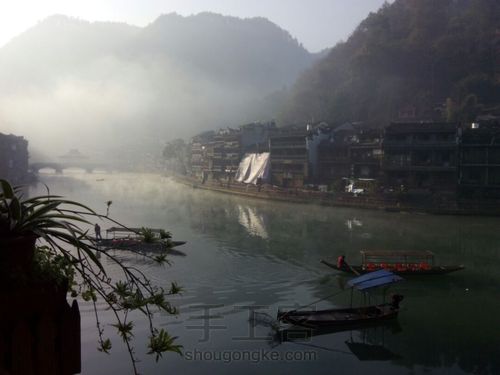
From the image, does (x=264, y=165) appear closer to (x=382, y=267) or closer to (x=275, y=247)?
(x=275, y=247)

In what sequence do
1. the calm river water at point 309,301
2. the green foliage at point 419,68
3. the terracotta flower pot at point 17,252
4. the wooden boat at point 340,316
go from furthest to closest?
the green foliage at point 419,68, the wooden boat at point 340,316, the calm river water at point 309,301, the terracotta flower pot at point 17,252

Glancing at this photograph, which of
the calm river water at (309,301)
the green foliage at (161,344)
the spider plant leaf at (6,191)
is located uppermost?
the spider plant leaf at (6,191)

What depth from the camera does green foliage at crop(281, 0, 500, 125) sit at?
7119 centimetres

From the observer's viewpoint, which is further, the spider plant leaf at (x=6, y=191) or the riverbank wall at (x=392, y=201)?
the riverbank wall at (x=392, y=201)

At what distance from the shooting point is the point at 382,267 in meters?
22.4

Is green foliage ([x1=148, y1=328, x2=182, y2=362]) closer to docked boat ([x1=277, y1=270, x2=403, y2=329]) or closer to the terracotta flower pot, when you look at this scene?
the terracotta flower pot

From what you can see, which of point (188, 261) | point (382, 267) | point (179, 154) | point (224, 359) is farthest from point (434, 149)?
point (179, 154)

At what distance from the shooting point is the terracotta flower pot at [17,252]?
2.85m

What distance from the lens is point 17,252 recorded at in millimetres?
2918

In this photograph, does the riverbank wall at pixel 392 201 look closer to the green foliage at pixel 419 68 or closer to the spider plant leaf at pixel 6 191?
the green foliage at pixel 419 68

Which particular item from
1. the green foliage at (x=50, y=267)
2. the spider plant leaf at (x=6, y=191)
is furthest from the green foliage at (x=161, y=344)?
the spider plant leaf at (x=6, y=191)

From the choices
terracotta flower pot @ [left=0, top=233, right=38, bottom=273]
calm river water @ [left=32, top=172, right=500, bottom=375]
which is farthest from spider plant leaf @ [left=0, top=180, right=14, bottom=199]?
calm river water @ [left=32, top=172, right=500, bottom=375]

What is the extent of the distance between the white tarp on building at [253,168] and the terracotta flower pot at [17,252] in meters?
61.1

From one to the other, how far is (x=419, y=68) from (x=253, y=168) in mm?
36276
